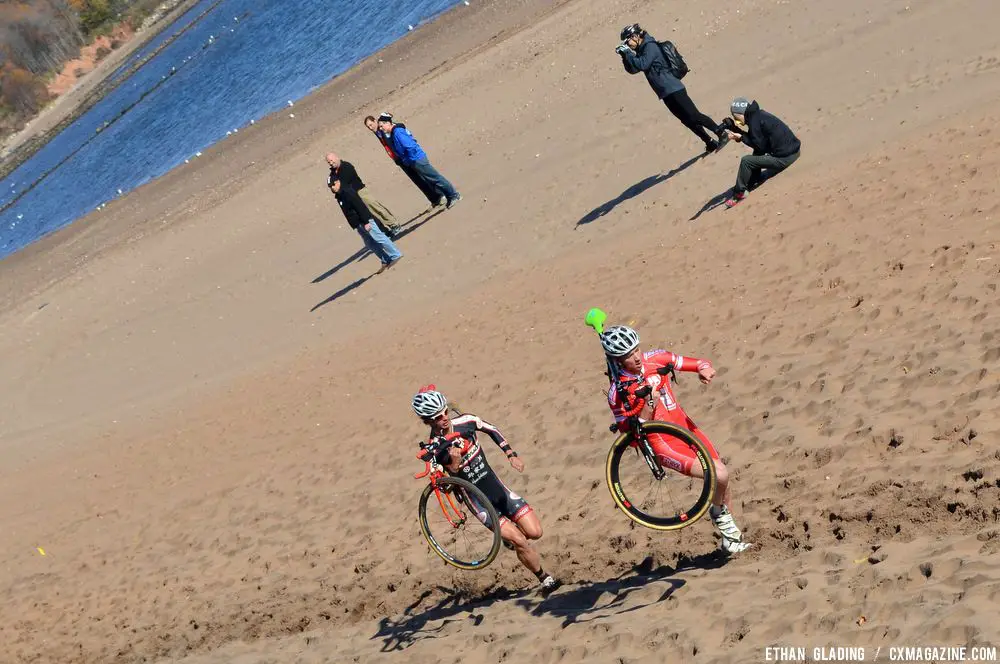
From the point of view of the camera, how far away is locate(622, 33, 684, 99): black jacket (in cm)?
1659

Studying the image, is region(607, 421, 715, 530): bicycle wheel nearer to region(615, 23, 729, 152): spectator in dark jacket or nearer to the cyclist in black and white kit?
the cyclist in black and white kit

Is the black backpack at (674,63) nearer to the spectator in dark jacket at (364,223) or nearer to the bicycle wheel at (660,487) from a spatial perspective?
the spectator in dark jacket at (364,223)

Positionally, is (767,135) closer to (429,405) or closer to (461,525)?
(461,525)

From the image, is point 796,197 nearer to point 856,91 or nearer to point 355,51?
point 856,91

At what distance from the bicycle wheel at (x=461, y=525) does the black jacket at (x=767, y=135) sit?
749cm

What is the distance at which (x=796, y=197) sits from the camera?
14.2 meters

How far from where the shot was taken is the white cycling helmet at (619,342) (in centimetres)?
787

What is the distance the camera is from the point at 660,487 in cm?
971

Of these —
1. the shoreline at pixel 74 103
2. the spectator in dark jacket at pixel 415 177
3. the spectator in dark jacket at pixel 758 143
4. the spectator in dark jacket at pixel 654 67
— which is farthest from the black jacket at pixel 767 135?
the shoreline at pixel 74 103

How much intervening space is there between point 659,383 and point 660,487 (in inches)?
78.7

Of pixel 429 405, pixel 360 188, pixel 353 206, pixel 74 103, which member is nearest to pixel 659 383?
pixel 429 405

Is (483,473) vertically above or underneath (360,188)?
underneath

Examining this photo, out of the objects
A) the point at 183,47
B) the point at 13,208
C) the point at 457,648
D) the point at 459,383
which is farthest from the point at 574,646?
the point at 183,47

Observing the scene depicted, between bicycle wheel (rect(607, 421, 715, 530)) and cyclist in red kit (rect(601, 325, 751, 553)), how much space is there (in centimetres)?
8
